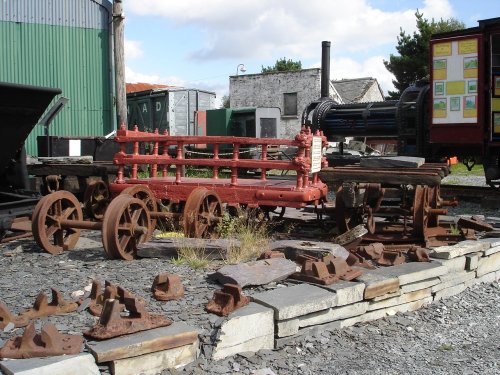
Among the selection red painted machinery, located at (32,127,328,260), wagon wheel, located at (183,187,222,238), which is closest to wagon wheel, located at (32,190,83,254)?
red painted machinery, located at (32,127,328,260)

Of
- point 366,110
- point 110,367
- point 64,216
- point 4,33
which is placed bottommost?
point 110,367

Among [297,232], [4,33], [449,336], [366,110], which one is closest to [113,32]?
[4,33]

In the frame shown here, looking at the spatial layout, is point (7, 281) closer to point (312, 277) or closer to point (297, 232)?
point (312, 277)

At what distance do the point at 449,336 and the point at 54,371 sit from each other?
10.3 ft

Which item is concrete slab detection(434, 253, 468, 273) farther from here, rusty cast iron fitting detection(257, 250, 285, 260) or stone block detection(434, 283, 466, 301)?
rusty cast iron fitting detection(257, 250, 285, 260)

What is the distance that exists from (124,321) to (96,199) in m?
5.20

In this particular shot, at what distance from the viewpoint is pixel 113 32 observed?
13172 millimetres

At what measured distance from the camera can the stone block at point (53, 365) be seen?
2.79 meters

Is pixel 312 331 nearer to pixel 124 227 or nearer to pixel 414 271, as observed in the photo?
pixel 414 271

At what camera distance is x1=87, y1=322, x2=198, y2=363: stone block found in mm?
3061

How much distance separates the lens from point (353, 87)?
43531mm

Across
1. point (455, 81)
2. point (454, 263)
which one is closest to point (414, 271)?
point (454, 263)

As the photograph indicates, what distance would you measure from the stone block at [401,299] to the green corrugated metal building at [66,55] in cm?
994

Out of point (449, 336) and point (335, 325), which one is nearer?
point (335, 325)
